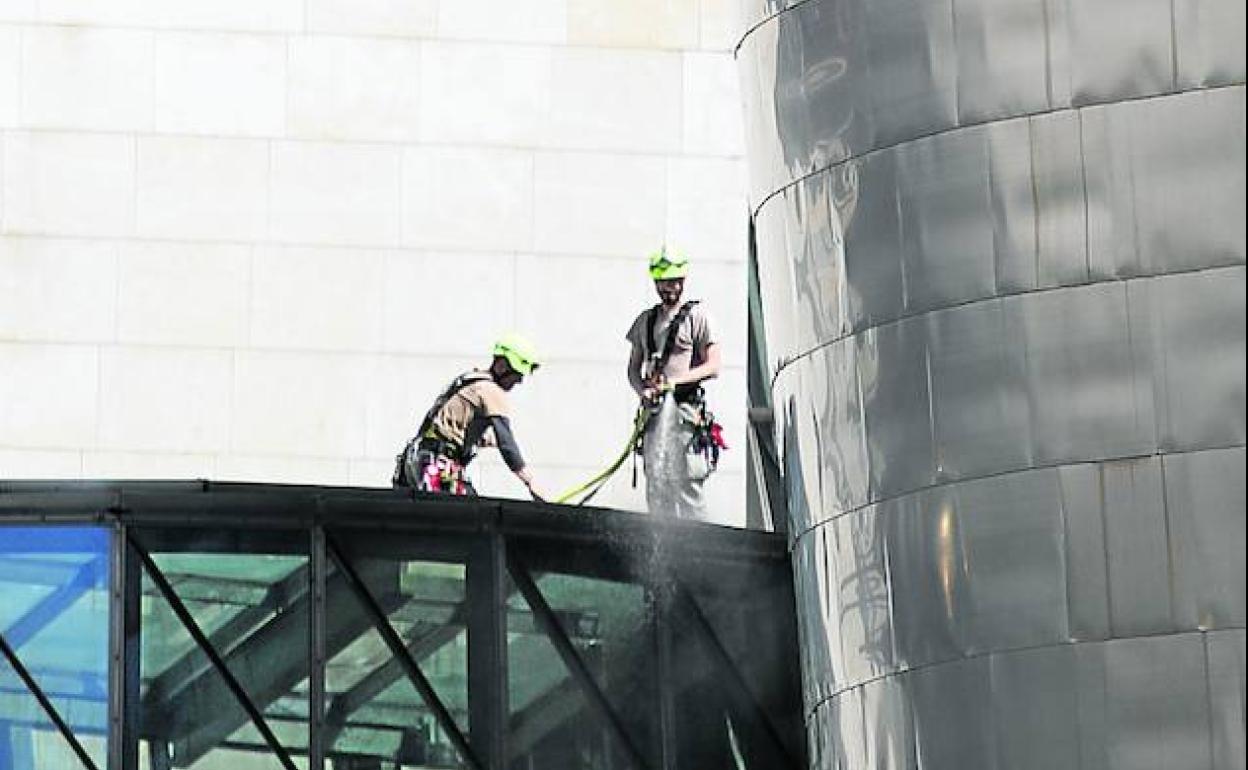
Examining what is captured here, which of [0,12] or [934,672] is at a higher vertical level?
[0,12]

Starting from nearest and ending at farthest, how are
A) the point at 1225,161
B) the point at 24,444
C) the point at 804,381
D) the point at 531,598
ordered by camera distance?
the point at 1225,161 < the point at 804,381 < the point at 531,598 < the point at 24,444

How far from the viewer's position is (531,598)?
43469 mm

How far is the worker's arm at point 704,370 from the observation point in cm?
4416

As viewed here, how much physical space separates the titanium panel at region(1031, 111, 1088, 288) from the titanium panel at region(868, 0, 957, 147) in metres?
1.08

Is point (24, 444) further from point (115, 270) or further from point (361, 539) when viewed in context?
point (361, 539)

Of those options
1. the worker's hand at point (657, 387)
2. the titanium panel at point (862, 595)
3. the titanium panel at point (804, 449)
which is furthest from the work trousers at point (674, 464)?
the titanium panel at point (862, 595)

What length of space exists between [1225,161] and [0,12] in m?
21.9

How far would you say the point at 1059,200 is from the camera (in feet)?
124

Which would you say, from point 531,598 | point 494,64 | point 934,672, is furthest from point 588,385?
point 934,672

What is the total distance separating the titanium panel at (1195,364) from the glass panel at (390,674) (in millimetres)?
8589

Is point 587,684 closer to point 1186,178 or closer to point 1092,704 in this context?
point 1092,704

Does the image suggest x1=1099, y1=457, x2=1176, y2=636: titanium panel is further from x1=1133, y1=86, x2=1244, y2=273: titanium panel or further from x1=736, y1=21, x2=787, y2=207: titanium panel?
x1=736, y1=21, x2=787, y2=207: titanium panel

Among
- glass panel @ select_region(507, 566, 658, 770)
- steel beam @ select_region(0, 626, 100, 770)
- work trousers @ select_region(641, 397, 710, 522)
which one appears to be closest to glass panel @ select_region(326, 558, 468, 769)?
glass panel @ select_region(507, 566, 658, 770)

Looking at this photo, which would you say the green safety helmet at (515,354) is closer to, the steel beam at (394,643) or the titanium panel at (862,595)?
the steel beam at (394,643)
